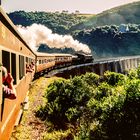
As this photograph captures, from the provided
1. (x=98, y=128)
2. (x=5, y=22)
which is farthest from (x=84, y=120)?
(x=5, y=22)

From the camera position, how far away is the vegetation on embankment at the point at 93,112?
9.67 metres

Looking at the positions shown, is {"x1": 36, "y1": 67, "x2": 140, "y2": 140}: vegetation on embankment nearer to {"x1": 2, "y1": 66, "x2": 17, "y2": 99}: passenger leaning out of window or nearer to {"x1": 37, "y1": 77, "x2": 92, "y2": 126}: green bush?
{"x1": 37, "y1": 77, "x2": 92, "y2": 126}: green bush

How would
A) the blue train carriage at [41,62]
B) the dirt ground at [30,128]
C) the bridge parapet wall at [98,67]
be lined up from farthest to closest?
the bridge parapet wall at [98,67], the blue train carriage at [41,62], the dirt ground at [30,128]

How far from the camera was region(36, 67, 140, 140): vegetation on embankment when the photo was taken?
9.67m

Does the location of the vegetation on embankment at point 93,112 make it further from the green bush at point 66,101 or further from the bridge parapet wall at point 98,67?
the bridge parapet wall at point 98,67

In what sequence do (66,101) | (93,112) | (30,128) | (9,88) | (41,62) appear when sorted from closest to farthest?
1. (9,88)
2. (93,112)
3. (30,128)
4. (66,101)
5. (41,62)

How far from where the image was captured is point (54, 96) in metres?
18.4

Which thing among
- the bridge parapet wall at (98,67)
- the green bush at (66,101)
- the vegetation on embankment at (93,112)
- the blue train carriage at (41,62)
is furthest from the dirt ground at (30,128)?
the bridge parapet wall at (98,67)

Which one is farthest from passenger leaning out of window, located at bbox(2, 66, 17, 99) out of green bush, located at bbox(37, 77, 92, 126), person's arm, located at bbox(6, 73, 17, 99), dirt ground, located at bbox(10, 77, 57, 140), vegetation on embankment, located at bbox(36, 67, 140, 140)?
green bush, located at bbox(37, 77, 92, 126)

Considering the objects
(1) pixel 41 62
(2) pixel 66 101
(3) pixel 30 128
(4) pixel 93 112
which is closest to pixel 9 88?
(4) pixel 93 112

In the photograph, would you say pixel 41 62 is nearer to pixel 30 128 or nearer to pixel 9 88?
pixel 30 128

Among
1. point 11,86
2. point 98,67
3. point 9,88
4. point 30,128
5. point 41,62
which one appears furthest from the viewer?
point 98,67

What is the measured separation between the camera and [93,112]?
39.9ft

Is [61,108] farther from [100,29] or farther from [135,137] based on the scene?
[100,29]
